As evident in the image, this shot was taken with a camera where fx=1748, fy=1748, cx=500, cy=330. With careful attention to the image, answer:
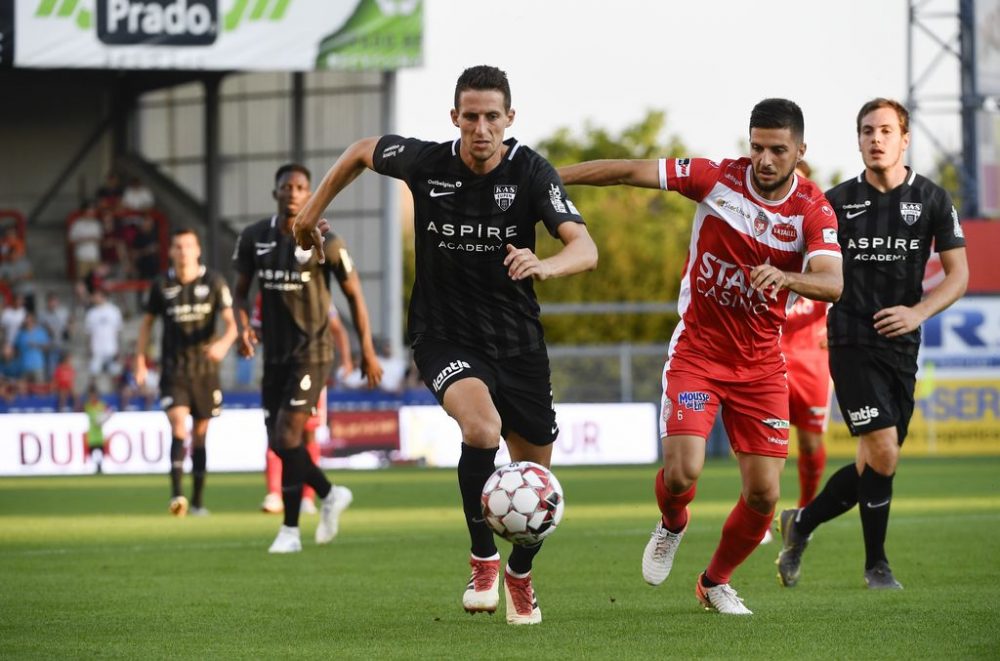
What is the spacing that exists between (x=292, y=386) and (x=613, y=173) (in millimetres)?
4712

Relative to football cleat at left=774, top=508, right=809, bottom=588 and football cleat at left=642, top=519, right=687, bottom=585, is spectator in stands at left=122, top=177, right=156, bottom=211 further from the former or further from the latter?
football cleat at left=642, top=519, right=687, bottom=585

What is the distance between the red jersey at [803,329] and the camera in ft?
39.0

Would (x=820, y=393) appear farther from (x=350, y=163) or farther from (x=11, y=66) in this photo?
(x=11, y=66)

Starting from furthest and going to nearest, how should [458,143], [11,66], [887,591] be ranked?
[11,66] < [887,591] < [458,143]

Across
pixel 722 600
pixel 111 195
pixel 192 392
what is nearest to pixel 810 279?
pixel 722 600

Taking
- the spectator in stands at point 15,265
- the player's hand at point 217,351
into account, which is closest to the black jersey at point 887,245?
the player's hand at point 217,351

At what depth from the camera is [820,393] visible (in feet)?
38.6

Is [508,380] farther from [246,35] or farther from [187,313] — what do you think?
[246,35]

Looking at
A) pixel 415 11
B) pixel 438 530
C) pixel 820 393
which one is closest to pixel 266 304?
pixel 438 530

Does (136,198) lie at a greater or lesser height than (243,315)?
greater

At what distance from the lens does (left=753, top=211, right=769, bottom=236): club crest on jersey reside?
7762 mm

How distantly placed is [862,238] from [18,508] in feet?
33.3

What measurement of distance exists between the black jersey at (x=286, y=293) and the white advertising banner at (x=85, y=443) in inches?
454

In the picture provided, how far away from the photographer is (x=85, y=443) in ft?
77.8
